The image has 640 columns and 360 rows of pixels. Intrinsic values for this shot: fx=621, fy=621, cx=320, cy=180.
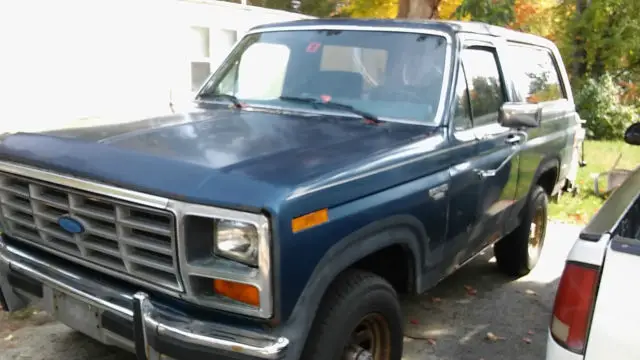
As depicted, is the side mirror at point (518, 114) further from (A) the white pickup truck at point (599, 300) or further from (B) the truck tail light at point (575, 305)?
(B) the truck tail light at point (575, 305)

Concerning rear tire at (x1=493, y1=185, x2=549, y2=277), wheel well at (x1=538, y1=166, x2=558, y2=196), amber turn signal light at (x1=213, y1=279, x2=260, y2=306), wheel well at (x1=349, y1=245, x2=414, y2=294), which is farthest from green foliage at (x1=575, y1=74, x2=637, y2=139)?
amber turn signal light at (x1=213, y1=279, x2=260, y2=306)

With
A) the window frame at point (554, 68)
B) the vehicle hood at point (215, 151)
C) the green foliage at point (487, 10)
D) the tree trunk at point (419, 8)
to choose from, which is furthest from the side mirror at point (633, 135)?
the green foliage at point (487, 10)

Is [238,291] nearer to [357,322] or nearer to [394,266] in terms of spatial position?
[357,322]

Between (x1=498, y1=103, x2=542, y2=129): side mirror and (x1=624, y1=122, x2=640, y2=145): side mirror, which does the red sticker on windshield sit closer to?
(x1=498, y1=103, x2=542, y2=129): side mirror

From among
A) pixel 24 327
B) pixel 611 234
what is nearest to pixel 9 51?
pixel 24 327

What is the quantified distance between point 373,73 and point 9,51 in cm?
742

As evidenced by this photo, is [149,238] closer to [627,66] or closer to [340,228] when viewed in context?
[340,228]

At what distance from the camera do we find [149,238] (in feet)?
8.81

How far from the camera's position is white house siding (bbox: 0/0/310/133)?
941 centimetres

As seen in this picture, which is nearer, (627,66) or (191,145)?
(191,145)

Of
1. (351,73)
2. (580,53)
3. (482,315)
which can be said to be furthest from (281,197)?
(580,53)

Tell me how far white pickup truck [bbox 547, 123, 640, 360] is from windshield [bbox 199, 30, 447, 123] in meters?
1.59

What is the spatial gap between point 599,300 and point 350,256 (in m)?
1.08

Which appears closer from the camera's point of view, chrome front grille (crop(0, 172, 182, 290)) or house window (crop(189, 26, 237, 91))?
chrome front grille (crop(0, 172, 182, 290))
